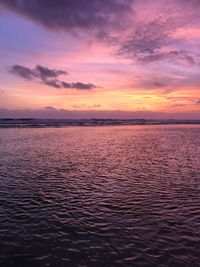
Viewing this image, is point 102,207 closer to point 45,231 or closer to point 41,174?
point 45,231

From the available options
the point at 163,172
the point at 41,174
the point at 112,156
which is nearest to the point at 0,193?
the point at 41,174

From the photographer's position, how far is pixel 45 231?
9688mm

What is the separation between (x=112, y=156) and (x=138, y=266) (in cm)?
1910

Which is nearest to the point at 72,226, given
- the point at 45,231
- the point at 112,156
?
A: the point at 45,231

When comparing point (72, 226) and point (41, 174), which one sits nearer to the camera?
point (72, 226)

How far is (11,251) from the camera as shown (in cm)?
825

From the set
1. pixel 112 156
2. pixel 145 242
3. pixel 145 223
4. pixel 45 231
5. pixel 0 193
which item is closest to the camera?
pixel 145 242

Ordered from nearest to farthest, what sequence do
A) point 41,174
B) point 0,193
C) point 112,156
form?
point 0,193 < point 41,174 < point 112,156

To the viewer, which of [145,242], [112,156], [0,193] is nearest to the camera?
[145,242]

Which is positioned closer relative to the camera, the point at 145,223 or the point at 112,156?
the point at 145,223

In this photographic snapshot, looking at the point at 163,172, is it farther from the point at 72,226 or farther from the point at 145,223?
the point at 72,226

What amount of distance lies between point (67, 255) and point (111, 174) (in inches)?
412

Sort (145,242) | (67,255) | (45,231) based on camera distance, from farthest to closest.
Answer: (45,231) → (145,242) → (67,255)

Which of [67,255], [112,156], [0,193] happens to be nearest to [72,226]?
[67,255]
